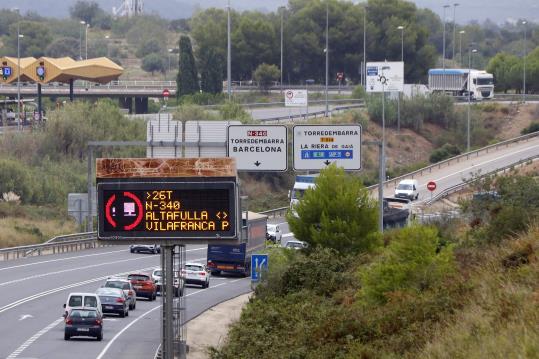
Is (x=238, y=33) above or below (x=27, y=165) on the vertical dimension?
above

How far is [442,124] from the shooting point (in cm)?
11338

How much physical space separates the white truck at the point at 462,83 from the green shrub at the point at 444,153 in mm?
21797

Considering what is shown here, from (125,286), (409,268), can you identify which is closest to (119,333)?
(125,286)

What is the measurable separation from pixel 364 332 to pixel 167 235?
3.80 m

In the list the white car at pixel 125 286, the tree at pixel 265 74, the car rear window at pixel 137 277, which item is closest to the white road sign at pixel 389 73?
the tree at pixel 265 74

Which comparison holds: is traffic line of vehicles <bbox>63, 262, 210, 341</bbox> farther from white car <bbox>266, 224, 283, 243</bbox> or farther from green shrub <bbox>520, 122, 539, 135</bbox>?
green shrub <bbox>520, 122, 539, 135</bbox>

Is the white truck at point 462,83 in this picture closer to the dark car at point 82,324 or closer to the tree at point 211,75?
the tree at point 211,75

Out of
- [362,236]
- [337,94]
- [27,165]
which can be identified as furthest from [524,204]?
[337,94]

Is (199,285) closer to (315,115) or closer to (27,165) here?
(27,165)

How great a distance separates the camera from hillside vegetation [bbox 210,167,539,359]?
1717cm

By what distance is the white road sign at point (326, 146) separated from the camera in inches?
1629

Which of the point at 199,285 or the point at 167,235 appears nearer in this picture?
the point at 167,235

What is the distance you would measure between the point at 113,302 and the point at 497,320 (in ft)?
81.1

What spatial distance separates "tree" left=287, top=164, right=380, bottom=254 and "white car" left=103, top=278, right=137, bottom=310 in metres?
6.14
